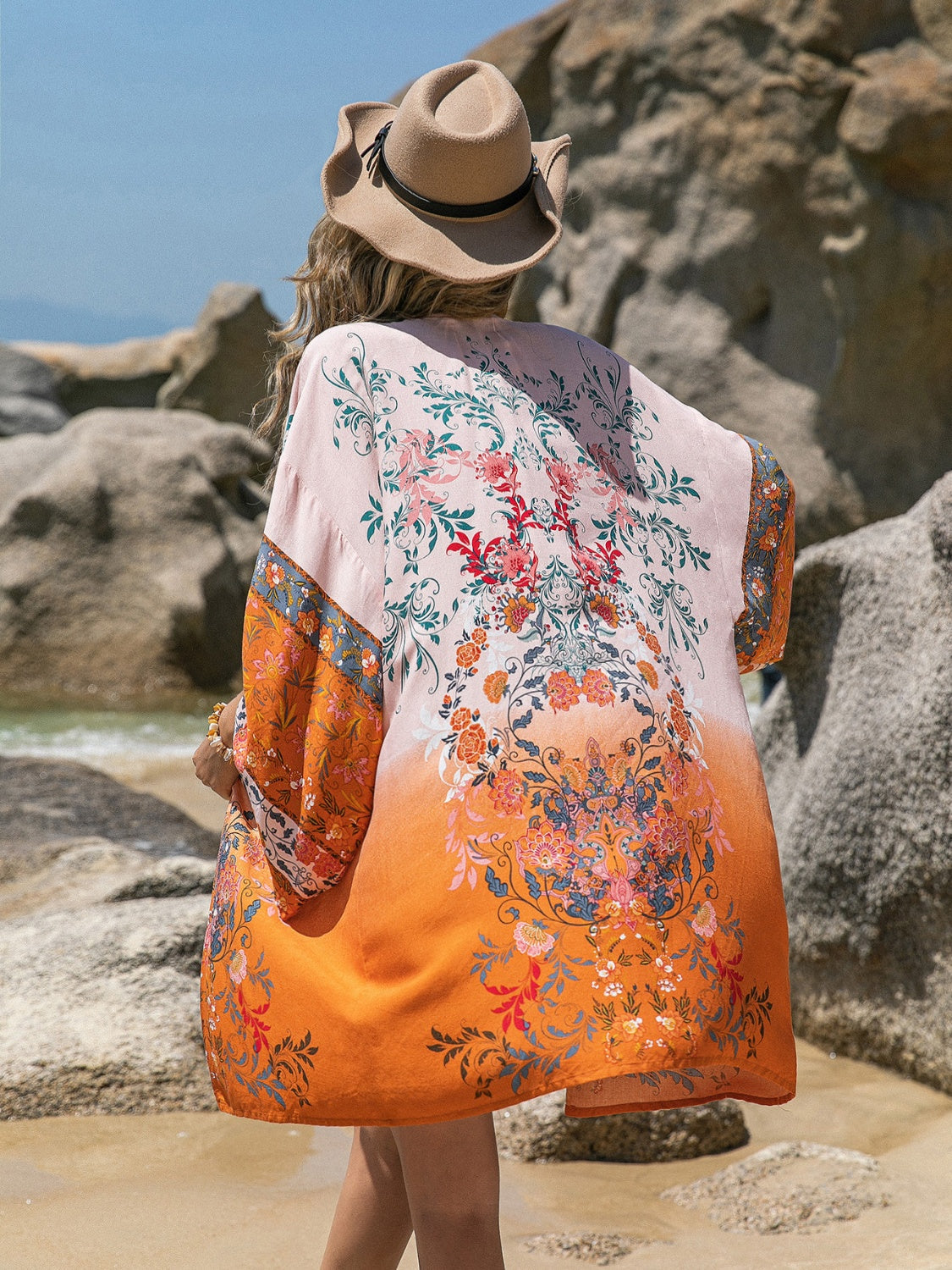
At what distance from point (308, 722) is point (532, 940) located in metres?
0.33

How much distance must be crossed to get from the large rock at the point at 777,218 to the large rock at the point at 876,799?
8.39 m

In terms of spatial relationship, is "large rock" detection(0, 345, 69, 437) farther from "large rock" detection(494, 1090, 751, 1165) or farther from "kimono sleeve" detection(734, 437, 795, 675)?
"kimono sleeve" detection(734, 437, 795, 675)

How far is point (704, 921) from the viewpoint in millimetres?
1314

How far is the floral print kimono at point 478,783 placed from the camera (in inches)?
49.6

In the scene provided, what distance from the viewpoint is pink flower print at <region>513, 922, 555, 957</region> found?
1.25 meters

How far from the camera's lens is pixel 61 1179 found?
7.50 ft

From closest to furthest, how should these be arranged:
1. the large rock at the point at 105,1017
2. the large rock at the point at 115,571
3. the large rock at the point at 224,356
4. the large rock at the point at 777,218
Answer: the large rock at the point at 105,1017, the large rock at the point at 115,571, the large rock at the point at 777,218, the large rock at the point at 224,356

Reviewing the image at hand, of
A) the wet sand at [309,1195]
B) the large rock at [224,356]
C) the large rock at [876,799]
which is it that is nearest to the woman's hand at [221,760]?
the wet sand at [309,1195]

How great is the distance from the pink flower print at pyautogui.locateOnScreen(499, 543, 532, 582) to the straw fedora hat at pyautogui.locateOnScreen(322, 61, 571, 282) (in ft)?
1.10

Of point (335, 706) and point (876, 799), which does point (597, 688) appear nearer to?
point (335, 706)

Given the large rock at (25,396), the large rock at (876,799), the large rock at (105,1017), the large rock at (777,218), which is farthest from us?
the large rock at (25,396)

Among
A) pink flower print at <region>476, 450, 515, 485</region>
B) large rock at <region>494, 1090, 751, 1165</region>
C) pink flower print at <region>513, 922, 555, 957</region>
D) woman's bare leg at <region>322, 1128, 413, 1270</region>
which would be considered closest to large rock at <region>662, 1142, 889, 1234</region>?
→ large rock at <region>494, 1090, 751, 1165</region>

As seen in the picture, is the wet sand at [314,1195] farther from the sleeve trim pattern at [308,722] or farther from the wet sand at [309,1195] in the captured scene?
the sleeve trim pattern at [308,722]

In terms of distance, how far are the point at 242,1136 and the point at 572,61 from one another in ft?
39.7
